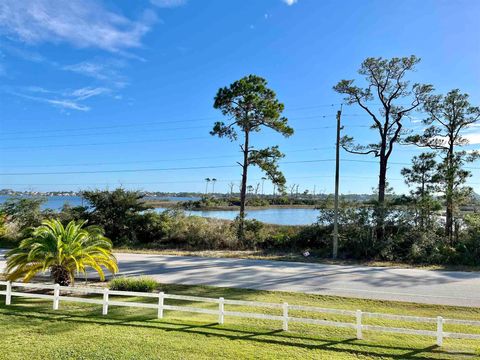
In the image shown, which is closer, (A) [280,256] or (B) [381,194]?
(A) [280,256]

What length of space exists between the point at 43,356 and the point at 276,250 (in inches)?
642

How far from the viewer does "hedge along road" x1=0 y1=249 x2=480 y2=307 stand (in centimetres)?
1109

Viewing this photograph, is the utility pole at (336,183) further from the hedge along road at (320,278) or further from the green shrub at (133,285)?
the green shrub at (133,285)

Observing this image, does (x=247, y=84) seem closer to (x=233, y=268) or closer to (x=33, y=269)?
(x=233, y=268)

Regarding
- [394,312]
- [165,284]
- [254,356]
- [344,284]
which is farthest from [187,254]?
[254,356]

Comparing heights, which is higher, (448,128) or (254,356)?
(448,128)

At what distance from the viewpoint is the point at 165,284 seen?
11797 millimetres

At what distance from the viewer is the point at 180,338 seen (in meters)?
6.64

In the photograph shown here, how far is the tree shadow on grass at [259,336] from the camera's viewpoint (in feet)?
20.4

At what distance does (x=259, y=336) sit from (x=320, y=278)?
22.9 feet

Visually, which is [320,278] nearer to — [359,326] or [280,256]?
[280,256]

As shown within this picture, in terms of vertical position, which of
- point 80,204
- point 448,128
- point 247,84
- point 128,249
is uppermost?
point 247,84

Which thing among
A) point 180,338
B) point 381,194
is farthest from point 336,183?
point 180,338

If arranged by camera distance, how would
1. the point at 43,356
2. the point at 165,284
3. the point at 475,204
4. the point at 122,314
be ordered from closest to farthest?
the point at 43,356 → the point at 122,314 → the point at 165,284 → the point at 475,204
